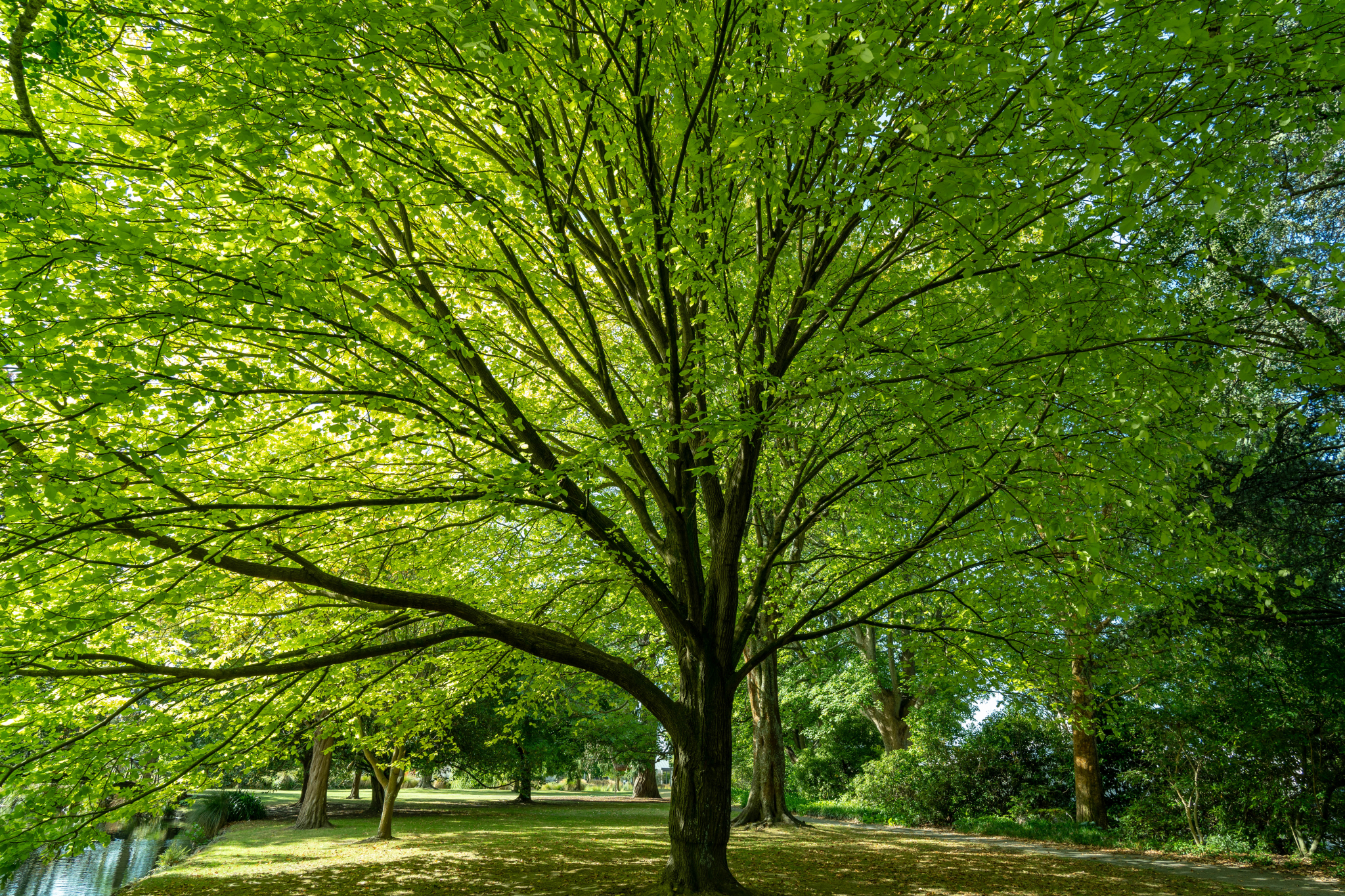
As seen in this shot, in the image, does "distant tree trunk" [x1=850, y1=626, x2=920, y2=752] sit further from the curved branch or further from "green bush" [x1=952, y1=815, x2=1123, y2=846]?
the curved branch

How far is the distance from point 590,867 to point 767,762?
6744 mm

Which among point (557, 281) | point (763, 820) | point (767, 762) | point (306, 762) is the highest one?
point (557, 281)

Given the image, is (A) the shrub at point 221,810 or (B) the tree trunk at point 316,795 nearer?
(B) the tree trunk at point 316,795

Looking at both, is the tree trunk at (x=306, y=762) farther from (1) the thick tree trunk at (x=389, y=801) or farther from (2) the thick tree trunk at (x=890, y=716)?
(2) the thick tree trunk at (x=890, y=716)

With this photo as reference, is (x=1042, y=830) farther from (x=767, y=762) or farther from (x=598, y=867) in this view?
(x=598, y=867)

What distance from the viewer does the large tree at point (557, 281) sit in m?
4.59

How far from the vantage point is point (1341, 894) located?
8.88 meters

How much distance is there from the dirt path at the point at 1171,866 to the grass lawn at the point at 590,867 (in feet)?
1.98

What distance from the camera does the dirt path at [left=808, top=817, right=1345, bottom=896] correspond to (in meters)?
9.42

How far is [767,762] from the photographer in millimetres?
16094

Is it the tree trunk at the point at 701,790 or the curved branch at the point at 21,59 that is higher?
the curved branch at the point at 21,59

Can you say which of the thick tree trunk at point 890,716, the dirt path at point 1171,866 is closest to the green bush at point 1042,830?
the dirt path at point 1171,866

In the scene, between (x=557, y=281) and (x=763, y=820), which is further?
(x=763, y=820)

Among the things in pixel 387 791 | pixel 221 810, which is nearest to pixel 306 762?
pixel 221 810
